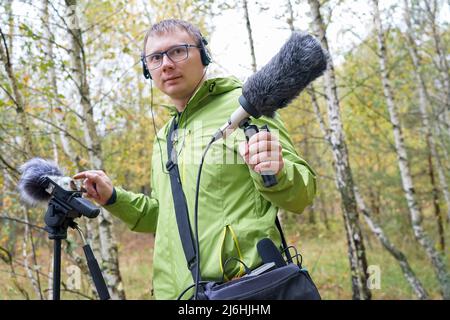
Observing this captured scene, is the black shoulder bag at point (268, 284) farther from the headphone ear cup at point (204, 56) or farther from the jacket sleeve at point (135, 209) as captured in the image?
the headphone ear cup at point (204, 56)

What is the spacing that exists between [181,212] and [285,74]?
79 centimetres

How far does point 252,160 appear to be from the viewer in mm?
1483

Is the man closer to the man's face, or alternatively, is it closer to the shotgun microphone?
the man's face

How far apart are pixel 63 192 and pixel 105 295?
49 cm

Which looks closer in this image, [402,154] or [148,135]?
[402,154]

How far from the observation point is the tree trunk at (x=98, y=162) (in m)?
3.88

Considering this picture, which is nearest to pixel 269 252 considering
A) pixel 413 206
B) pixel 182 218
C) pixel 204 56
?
pixel 182 218

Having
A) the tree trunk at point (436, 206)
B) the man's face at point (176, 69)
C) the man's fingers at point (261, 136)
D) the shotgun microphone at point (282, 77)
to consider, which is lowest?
the tree trunk at point (436, 206)

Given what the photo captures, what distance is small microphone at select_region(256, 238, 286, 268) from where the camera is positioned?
64.3 inches

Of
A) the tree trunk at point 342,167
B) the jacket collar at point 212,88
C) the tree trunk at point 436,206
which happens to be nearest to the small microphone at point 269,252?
the jacket collar at point 212,88

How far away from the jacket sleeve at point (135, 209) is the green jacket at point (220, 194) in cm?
30
